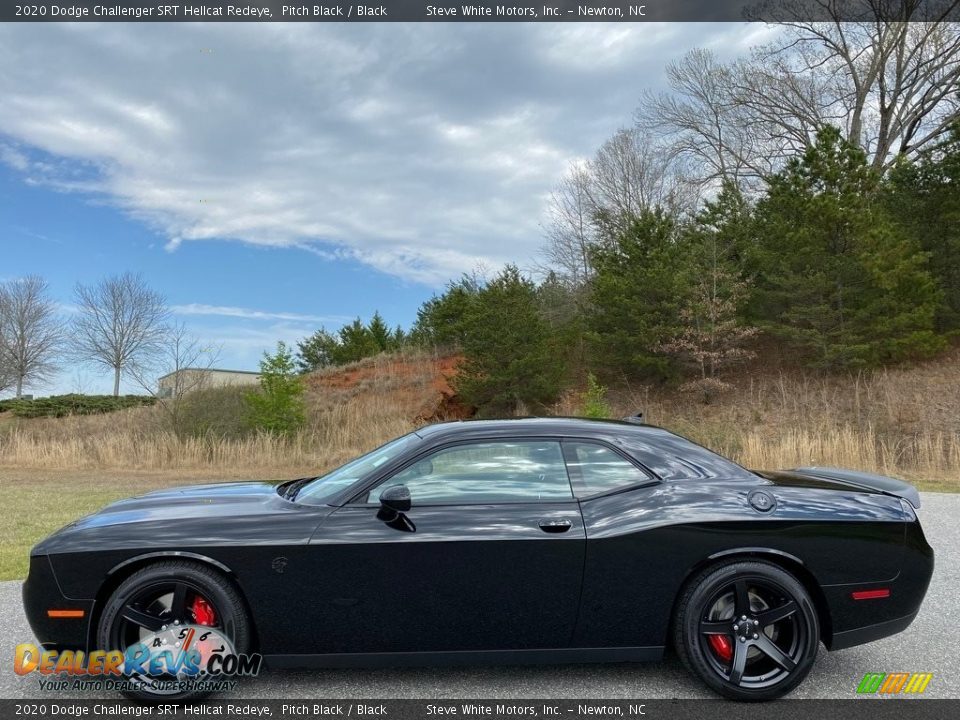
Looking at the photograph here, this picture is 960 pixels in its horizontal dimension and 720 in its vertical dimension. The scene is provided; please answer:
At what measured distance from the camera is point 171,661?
10.9 ft

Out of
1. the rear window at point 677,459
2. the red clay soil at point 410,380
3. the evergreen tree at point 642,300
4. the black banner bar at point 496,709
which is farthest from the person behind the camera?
the red clay soil at point 410,380

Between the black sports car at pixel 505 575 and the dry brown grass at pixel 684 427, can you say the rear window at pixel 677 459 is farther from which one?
the dry brown grass at pixel 684 427

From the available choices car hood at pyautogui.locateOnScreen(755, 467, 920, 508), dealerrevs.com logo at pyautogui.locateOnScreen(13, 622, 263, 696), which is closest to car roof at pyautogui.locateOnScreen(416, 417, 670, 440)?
car hood at pyautogui.locateOnScreen(755, 467, 920, 508)

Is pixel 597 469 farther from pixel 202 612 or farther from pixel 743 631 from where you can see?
pixel 202 612

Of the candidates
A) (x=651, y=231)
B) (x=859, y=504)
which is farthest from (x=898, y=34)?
(x=859, y=504)

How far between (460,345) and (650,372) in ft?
28.2

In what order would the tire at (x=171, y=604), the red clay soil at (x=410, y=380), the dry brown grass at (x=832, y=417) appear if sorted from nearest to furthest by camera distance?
1. the tire at (x=171, y=604)
2. the dry brown grass at (x=832, y=417)
3. the red clay soil at (x=410, y=380)

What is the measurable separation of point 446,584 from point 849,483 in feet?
8.14

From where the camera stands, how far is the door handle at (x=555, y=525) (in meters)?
3.40

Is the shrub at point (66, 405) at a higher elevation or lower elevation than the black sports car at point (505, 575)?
higher

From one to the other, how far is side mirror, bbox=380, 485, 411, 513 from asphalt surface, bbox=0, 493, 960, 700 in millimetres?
943

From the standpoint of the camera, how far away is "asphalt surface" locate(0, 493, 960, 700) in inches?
136

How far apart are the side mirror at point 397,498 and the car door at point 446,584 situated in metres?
0.09

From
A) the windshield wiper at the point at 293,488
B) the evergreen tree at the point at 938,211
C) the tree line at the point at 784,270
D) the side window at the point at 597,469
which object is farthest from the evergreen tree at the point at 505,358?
the side window at the point at 597,469
